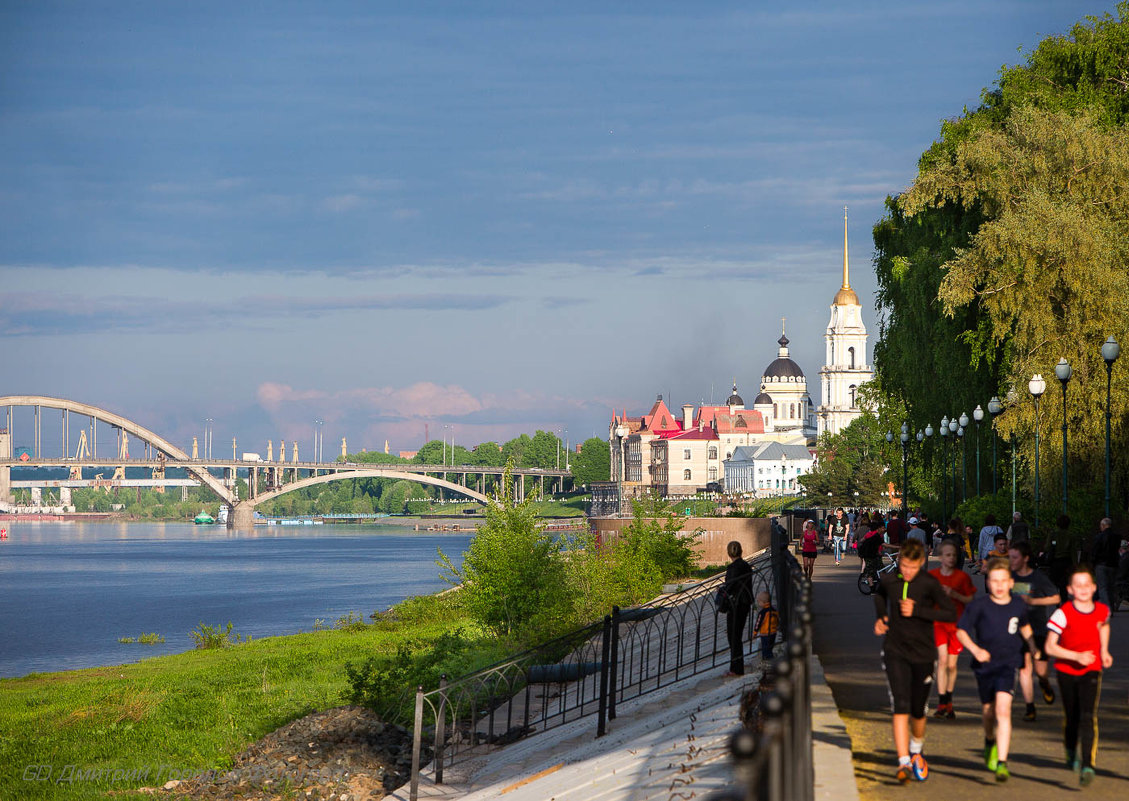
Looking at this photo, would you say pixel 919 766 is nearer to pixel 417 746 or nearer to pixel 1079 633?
pixel 1079 633

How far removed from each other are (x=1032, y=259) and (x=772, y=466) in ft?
549

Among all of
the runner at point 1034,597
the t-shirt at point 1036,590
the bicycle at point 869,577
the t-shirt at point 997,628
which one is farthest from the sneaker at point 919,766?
the bicycle at point 869,577

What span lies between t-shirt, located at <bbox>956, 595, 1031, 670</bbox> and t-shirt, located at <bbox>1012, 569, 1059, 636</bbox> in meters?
1.66

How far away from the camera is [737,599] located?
13.8m

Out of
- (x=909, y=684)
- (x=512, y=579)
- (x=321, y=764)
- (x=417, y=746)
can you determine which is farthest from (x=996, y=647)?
(x=512, y=579)

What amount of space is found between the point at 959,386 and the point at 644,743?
22.8 m

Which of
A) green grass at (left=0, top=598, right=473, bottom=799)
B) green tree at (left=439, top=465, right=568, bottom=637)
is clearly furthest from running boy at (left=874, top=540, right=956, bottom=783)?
green tree at (left=439, top=465, right=568, bottom=637)

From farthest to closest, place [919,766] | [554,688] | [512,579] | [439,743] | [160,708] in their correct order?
[512,579] < [160,708] < [554,688] < [439,743] < [919,766]

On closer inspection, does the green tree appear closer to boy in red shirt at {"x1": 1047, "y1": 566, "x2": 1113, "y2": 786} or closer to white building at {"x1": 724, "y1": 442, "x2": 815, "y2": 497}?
boy in red shirt at {"x1": 1047, "y1": 566, "x2": 1113, "y2": 786}

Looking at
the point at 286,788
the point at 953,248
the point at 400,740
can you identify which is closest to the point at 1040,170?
the point at 953,248

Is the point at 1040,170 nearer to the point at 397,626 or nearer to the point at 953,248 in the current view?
the point at 953,248

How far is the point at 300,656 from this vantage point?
32.2 metres

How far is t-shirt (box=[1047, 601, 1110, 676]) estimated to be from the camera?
25.7 ft

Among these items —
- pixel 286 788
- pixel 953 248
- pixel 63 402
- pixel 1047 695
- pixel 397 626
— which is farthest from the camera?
pixel 63 402
